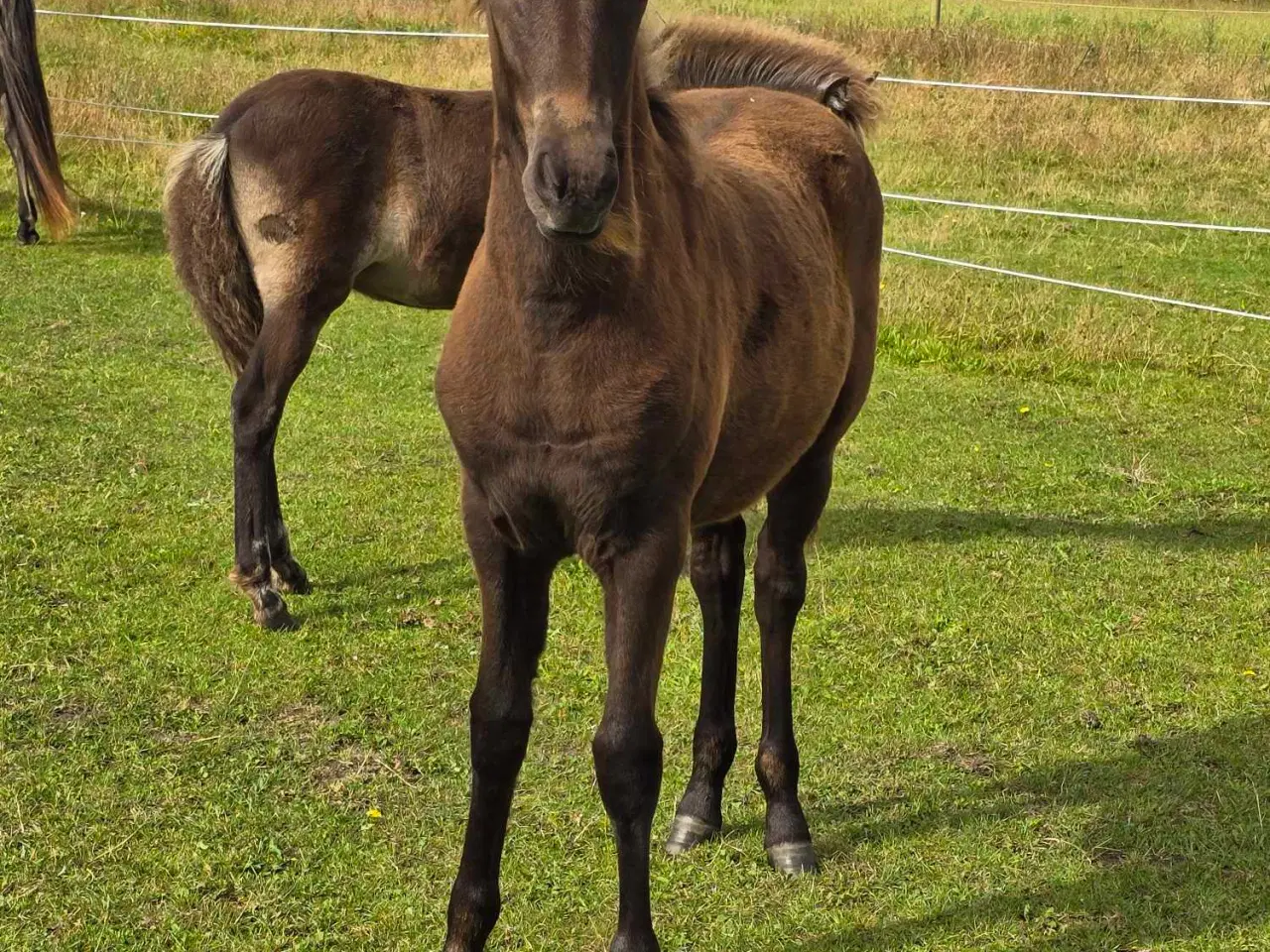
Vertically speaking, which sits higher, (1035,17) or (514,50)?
(514,50)

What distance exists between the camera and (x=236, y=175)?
538cm

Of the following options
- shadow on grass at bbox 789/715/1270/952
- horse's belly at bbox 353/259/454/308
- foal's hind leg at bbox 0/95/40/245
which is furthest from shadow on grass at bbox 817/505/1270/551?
foal's hind leg at bbox 0/95/40/245

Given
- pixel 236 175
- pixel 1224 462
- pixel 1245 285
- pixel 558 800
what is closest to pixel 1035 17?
pixel 1245 285

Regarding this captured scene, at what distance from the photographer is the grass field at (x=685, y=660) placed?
3.44 metres

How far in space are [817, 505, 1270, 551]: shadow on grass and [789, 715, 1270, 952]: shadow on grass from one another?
1703mm

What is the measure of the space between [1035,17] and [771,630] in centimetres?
2276

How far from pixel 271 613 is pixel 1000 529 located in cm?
317

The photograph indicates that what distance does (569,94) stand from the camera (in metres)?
2.38

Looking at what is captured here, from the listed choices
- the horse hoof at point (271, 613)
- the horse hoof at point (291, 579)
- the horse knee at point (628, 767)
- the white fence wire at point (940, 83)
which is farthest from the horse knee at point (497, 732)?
the white fence wire at point (940, 83)

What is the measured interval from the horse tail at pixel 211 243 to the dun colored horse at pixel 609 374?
2.58 meters

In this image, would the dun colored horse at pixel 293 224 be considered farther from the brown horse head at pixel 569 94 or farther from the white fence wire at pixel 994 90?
the brown horse head at pixel 569 94

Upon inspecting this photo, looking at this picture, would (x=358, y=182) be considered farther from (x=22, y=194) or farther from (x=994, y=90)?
(x=994, y=90)

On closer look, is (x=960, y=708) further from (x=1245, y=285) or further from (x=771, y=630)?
(x=1245, y=285)

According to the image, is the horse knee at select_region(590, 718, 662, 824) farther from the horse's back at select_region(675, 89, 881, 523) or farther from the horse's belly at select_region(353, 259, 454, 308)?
the horse's belly at select_region(353, 259, 454, 308)
